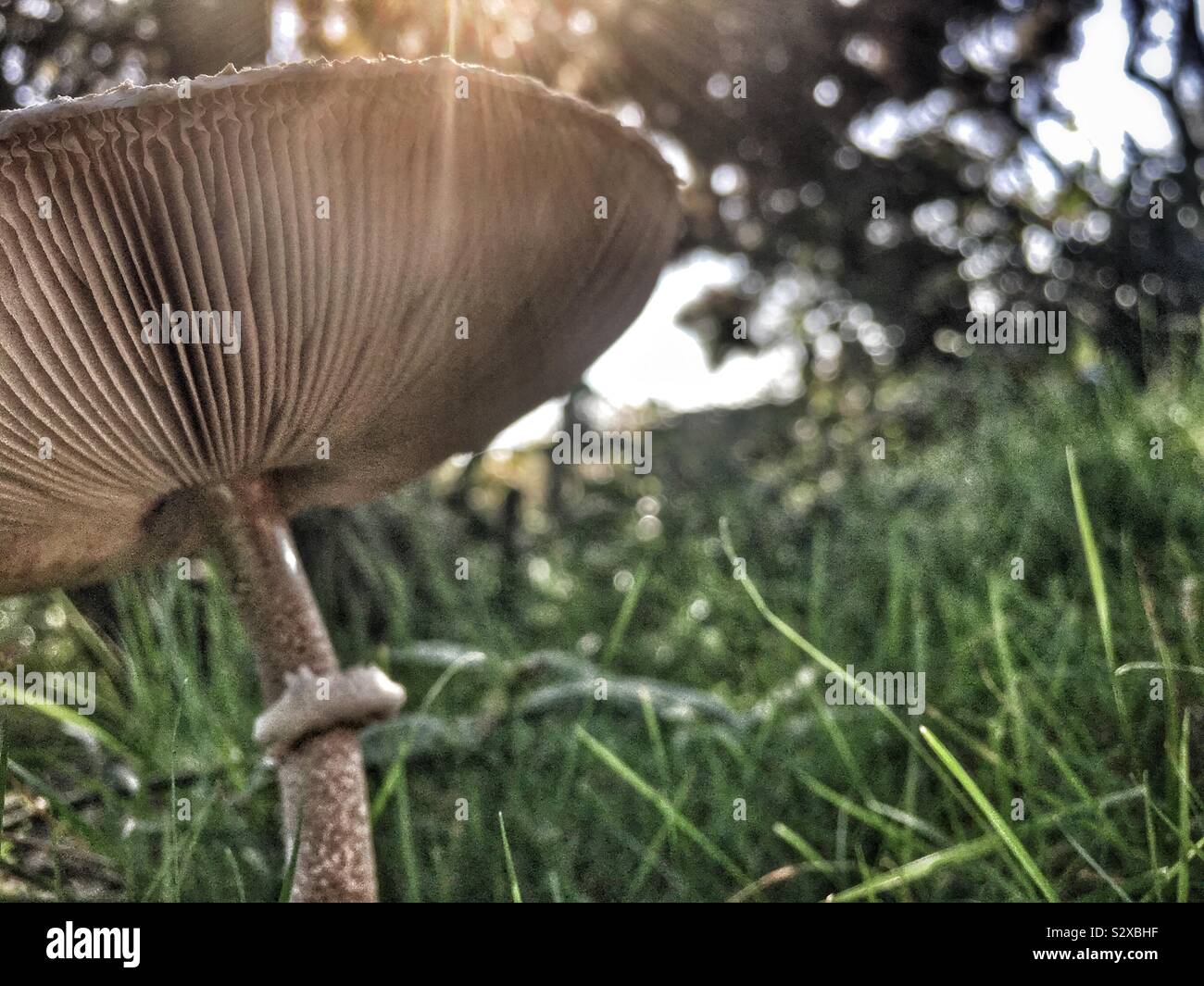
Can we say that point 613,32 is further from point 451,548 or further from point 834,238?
point 451,548

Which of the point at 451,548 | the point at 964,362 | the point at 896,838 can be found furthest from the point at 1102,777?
the point at 964,362

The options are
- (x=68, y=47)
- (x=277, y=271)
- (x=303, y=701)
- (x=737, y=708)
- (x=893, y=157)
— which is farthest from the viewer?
(x=893, y=157)

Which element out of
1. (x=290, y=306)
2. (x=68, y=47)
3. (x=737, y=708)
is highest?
(x=68, y=47)

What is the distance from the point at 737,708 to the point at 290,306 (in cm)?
157

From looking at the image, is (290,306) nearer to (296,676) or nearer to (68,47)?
(296,676)

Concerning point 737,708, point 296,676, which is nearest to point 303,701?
point 296,676

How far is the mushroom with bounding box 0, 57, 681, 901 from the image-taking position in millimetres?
1054

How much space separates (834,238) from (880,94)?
0.53 metres

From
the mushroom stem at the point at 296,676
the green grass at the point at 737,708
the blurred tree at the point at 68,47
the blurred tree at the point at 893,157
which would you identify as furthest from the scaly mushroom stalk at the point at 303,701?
the blurred tree at the point at 893,157

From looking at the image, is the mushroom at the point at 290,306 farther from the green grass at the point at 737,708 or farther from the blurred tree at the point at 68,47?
the blurred tree at the point at 68,47

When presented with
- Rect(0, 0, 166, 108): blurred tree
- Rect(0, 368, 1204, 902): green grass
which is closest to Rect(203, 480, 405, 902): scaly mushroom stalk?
Rect(0, 368, 1204, 902): green grass

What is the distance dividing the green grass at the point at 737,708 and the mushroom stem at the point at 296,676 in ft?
0.42

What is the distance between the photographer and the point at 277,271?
1.21 m

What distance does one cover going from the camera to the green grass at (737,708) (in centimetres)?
158
